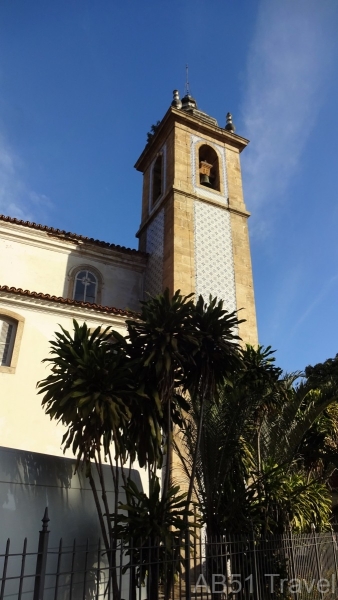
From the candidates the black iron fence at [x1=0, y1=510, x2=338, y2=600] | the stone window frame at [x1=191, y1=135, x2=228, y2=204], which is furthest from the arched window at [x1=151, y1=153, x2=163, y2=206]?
the black iron fence at [x1=0, y1=510, x2=338, y2=600]

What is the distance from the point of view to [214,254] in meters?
17.9

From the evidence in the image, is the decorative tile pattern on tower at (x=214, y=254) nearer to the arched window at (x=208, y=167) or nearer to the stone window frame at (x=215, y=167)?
the stone window frame at (x=215, y=167)

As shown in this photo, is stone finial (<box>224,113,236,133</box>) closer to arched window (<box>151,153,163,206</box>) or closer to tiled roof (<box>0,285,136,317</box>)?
arched window (<box>151,153,163,206</box>)

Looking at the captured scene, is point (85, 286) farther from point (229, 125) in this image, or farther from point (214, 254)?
point (229, 125)

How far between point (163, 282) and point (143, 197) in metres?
6.56

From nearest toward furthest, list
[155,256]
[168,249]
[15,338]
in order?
[15,338], [168,249], [155,256]

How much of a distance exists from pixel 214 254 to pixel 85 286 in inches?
193

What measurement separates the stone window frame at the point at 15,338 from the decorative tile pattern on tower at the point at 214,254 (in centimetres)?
609

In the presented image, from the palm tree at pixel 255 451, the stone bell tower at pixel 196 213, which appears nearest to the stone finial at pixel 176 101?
the stone bell tower at pixel 196 213

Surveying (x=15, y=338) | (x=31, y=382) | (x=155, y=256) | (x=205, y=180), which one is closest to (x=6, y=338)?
(x=15, y=338)

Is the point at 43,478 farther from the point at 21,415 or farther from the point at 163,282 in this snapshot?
the point at 163,282

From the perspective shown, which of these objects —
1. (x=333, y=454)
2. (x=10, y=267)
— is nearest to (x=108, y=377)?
(x=333, y=454)

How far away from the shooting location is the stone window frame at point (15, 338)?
1212 centimetres

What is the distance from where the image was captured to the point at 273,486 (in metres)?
10.3
